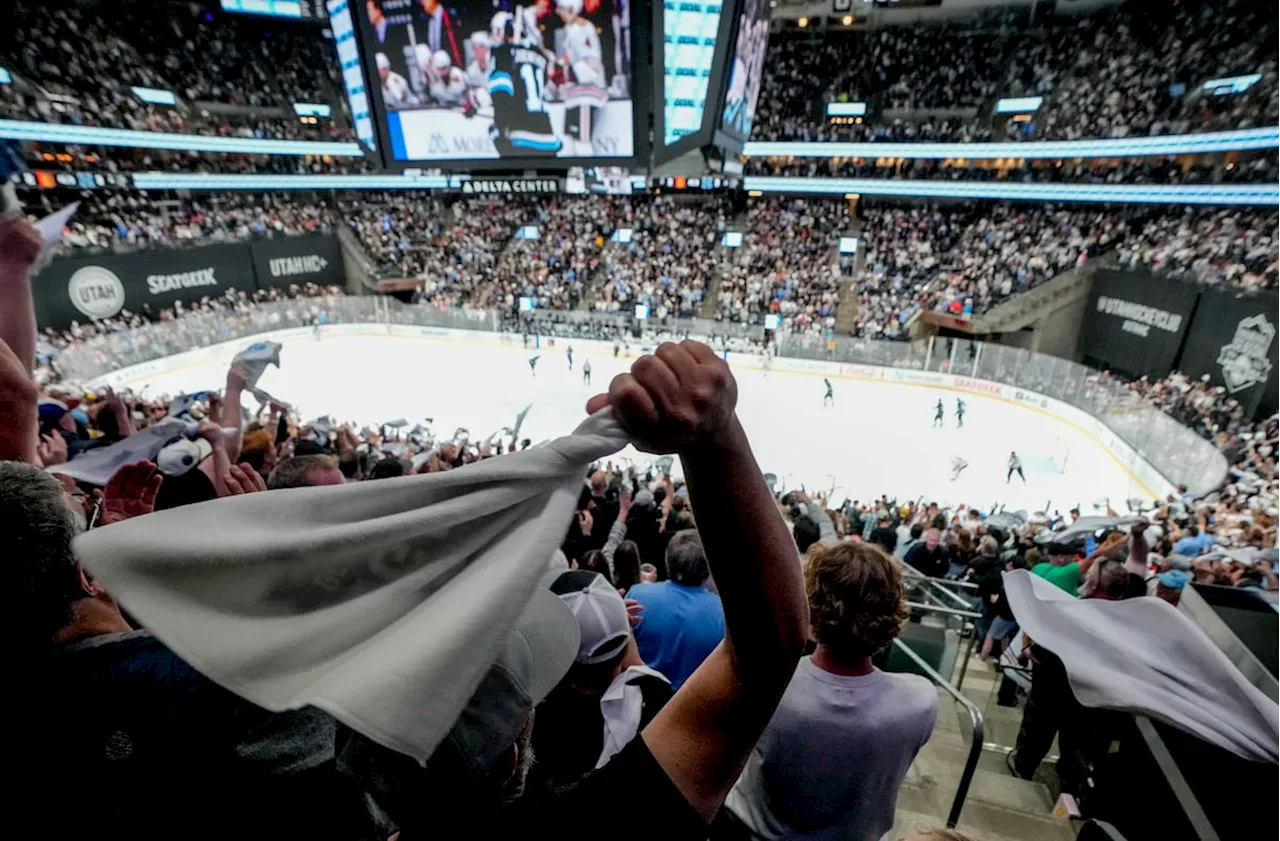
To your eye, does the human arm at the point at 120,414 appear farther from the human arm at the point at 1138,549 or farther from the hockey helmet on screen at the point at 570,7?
the hockey helmet on screen at the point at 570,7

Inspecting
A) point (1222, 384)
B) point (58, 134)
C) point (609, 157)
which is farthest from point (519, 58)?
point (58, 134)

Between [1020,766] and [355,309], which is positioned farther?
[355,309]

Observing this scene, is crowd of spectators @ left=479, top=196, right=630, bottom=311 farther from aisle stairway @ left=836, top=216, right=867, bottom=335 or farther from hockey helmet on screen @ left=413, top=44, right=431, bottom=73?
hockey helmet on screen @ left=413, top=44, right=431, bottom=73

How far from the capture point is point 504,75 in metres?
14.2

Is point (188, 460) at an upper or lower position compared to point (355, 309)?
upper

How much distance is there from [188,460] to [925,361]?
17.9 meters

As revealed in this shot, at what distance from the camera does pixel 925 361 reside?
17.8m

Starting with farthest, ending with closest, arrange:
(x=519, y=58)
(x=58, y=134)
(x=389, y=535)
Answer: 1. (x=58, y=134)
2. (x=519, y=58)
3. (x=389, y=535)

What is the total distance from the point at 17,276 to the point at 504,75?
1361cm

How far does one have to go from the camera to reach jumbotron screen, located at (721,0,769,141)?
12.9m

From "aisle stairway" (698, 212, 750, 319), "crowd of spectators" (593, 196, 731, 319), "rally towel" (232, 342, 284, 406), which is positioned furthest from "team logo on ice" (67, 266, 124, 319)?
"rally towel" (232, 342, 284, 406)

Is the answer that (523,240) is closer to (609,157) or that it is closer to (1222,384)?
(609,157)

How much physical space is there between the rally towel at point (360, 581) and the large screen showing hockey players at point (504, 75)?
1446 cm

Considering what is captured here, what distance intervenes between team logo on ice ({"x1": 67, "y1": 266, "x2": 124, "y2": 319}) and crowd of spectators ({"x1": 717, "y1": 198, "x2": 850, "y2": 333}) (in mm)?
21193
